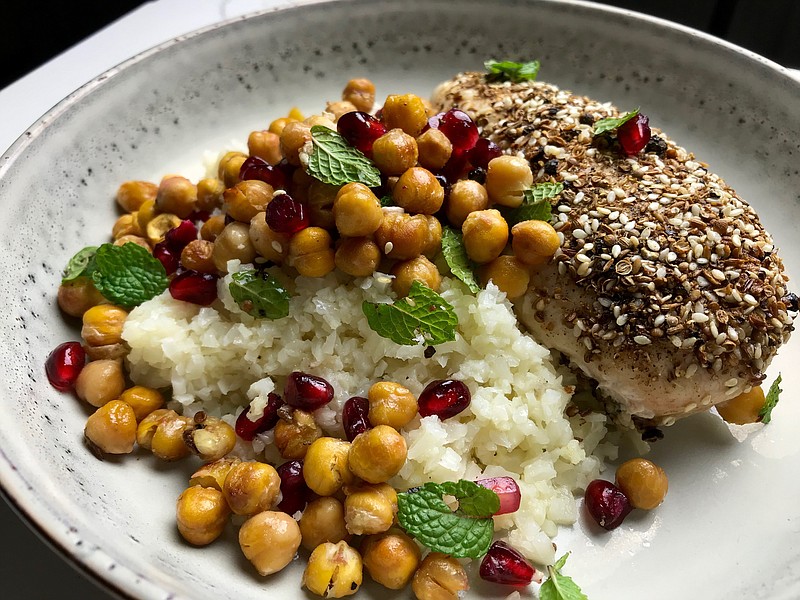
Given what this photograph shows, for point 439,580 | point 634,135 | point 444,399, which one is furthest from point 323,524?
point 634,135

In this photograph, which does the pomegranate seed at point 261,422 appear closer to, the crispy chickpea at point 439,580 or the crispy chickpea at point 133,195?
the crispy chickpea at point 439,580

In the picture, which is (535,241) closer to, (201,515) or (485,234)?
(485,234)

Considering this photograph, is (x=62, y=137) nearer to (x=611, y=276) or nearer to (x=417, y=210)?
(x=417, y=210)

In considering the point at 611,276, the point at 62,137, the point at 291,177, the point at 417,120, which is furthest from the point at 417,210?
the point at 62,137

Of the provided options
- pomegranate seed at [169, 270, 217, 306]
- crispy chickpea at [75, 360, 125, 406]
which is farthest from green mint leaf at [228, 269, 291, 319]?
crispy chickpea at [75, 360, 125, 406]

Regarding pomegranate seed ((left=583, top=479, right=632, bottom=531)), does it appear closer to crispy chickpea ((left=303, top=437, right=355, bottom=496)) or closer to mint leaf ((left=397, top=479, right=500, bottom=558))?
mint leaf ((left=397, top=479, right=500, bottom=558))

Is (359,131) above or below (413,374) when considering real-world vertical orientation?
above

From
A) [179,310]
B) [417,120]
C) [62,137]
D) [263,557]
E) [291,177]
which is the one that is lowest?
[263,557]
